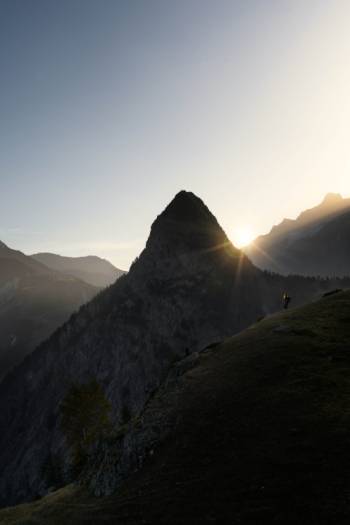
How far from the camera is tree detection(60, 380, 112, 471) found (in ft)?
196

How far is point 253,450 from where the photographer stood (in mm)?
21484

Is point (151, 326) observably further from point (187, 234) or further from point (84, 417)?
point (84, 417)

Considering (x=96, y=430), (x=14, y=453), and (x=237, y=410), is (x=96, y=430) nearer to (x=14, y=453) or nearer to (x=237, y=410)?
(x=237, y=410)

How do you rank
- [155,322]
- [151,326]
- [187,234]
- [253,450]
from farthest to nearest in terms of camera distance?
[187,234]
[155,322]
[151,326]
[253,450]

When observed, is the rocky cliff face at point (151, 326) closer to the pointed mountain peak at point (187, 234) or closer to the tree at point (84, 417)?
the pointed mountain peak at point (187, 234)

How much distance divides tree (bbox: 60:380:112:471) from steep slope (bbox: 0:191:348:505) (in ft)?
291

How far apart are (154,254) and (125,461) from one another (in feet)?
542

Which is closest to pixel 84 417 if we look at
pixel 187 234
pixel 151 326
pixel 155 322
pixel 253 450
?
pixel 253 450

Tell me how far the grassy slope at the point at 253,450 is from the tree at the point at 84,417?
2086cm

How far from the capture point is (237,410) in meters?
27.0

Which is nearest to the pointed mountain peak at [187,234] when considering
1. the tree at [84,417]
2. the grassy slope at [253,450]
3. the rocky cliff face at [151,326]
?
the rocky cliff face at [151,326]

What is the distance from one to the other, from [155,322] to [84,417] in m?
116

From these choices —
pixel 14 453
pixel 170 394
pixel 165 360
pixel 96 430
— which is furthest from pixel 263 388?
pixel 14 453

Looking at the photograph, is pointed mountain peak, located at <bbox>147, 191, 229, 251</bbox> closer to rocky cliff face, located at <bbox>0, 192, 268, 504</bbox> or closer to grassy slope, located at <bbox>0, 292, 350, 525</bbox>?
rocky cliff face, located at <bbox>0, 192, 268, 504</bbox>
